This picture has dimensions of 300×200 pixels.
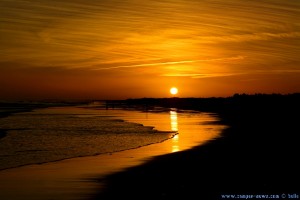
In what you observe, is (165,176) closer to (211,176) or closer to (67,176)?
(211,176)

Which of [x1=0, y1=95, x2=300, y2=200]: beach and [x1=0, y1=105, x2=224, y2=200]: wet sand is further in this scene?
[x1=0, y1=105, x2=224, y2=200]: wet sand

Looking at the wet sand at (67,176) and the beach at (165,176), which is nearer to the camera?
the beach at (165,176)

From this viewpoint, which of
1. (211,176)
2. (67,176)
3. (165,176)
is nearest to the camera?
(211,176)

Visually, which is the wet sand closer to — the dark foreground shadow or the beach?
the beach

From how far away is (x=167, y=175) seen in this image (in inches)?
558

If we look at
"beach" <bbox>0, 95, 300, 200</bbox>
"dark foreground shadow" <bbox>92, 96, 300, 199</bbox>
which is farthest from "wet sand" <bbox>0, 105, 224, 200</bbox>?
"dark foreground shadow" <bbox>92, 96, 300, 199</bbox>

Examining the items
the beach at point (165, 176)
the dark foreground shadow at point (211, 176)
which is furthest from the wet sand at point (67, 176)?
the dark foreground shadow at point (211, 176)

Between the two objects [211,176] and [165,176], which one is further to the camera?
[165,176]

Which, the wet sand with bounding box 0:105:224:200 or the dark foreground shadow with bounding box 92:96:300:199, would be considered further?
the wet sand with bounding box 0:105:224:200

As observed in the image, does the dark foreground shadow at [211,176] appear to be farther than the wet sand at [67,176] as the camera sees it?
No

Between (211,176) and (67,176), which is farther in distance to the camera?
(67,176)

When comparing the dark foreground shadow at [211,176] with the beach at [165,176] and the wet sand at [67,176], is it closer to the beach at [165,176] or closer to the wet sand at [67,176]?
the beach at [165,176]

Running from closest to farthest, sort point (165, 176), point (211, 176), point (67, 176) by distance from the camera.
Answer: point (211, 176) < point (165, 176) < point (67, 176)

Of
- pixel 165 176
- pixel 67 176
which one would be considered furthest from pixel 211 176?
pixel 67 176
